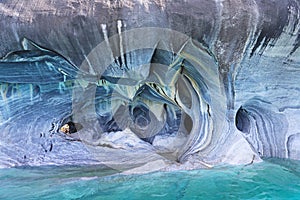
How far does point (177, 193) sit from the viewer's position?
2.09 meters

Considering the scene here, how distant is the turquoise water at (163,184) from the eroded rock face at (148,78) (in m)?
0.24

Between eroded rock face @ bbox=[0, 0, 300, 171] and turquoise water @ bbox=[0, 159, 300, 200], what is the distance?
242 mm

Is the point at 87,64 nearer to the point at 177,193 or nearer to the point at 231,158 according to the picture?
the point at 177,193

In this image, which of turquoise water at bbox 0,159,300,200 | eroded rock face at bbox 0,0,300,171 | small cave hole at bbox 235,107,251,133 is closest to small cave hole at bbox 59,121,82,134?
eroded rock face at bbox 0,0,300,171

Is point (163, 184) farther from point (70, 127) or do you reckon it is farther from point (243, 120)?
point (70, 127)

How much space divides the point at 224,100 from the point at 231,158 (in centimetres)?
49

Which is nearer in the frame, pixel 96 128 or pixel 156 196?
pixel 156 196

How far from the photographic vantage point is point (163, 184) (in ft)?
7.38

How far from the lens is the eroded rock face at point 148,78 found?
239cm

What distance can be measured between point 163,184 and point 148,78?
3.32 feet

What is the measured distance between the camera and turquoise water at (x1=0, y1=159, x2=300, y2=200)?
2052mm

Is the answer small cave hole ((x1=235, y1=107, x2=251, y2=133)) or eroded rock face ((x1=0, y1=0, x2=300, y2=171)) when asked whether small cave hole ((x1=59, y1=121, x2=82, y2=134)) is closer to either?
eroded rock face ((x1=0, y1=0, x2=300, y2=171))

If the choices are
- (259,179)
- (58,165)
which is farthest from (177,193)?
(58,165)

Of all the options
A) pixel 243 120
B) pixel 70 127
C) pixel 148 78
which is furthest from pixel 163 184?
pixel 70 127
